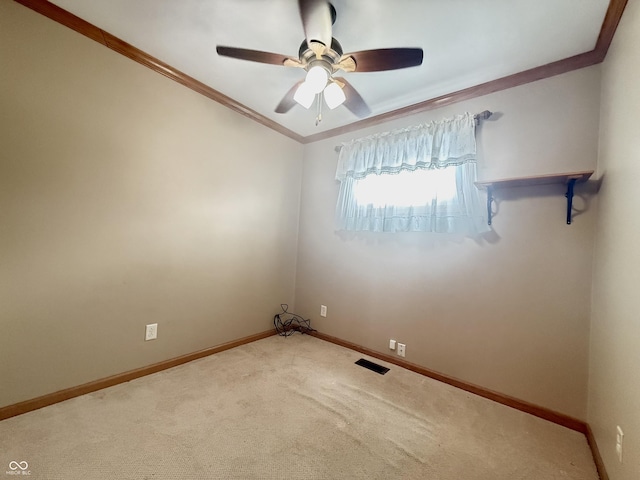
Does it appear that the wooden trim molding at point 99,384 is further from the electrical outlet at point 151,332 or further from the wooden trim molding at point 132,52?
the wooden trim molding at point 132,52

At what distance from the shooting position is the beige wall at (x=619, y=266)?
983mm

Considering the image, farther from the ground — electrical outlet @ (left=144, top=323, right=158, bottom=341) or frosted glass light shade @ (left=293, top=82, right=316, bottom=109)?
frosted glass light shade @ (left=293, top=82, right=316, bottom=109)

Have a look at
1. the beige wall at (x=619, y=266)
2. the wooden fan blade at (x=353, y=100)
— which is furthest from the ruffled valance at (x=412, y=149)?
the beige wall at (x=619, y=266)

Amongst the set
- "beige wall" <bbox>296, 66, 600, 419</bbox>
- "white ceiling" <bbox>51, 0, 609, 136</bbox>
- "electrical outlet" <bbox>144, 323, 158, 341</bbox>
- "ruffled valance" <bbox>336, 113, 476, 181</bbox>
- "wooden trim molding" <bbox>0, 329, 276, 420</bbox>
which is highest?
"white ceiling" <bbox>51, 0, 609, 136</bbox>

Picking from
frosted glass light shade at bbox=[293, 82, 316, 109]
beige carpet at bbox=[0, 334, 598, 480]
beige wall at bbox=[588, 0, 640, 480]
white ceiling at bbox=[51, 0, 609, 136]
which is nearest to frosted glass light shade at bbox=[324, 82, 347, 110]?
frosted glass light shade at bbox=[293, 82, 316, 109]

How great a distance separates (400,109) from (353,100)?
878 millimetres

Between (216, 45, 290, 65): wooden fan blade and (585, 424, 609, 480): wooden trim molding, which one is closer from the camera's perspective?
(585, 424, 609, 480): wooden trim molding

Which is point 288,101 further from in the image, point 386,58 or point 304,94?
point 386,58

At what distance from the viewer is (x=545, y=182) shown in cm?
163

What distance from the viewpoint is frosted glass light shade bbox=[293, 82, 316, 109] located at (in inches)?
59.4

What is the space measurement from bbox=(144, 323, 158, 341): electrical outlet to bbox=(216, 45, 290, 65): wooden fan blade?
1.96 meters

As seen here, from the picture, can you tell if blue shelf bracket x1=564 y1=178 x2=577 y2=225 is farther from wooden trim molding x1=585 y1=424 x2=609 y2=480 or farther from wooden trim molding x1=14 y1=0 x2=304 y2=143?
wooden trim molding x1=14 y1=0 x2=304 y2=143

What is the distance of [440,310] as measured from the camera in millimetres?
2057

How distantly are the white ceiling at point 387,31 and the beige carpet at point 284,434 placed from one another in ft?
7.80
